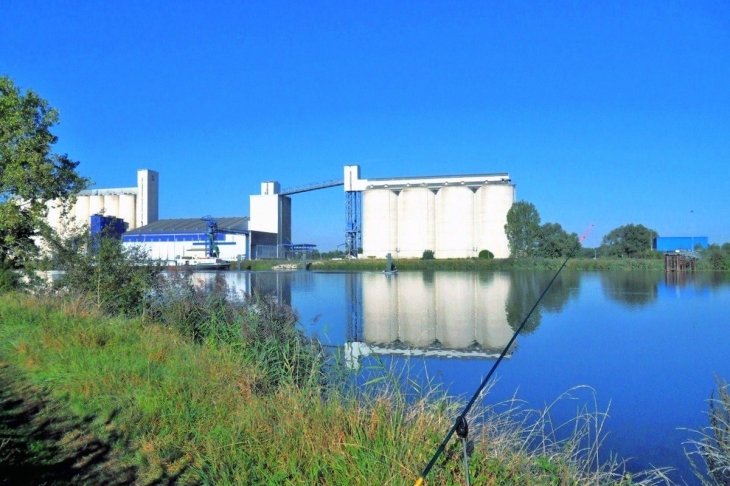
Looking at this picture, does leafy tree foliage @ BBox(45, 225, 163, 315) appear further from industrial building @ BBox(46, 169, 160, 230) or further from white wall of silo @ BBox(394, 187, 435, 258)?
industrial building @ BBox(46, 169, 160, 230)

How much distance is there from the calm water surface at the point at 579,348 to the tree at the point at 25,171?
7788 mm

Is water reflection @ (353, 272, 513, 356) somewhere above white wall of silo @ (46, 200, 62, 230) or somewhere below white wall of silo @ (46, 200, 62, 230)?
below

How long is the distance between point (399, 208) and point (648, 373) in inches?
1909

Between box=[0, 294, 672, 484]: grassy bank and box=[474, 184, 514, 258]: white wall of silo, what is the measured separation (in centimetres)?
4883

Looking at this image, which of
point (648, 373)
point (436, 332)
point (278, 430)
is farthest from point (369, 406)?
point (436, 332)

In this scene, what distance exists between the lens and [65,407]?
5.30m

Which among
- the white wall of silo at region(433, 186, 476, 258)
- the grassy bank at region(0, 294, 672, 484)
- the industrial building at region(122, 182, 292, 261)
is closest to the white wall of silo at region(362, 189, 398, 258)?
the white wall of silo at region(433, 186, 476, 258)

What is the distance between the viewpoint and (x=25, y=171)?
15.1 meters

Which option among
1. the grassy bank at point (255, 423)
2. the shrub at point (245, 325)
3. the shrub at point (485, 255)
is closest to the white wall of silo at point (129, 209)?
the shrub at point (485, 255)

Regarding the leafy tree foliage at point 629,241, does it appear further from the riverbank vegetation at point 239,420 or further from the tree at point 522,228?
the riverbank vegetation at point 239,420

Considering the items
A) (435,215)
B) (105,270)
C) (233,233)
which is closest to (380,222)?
(435,215)

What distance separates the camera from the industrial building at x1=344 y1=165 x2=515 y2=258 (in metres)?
54.8

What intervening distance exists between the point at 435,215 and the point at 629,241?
1918 cm

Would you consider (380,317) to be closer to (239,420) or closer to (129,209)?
(239,420)
